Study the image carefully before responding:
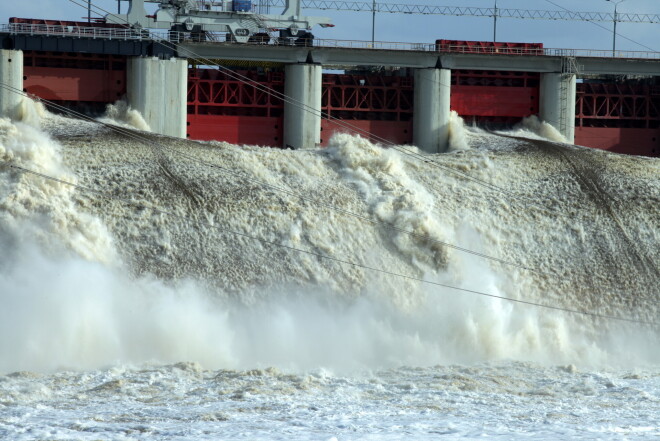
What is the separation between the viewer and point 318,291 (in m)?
40.7

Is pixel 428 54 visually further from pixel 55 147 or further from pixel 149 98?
pixel 55 147

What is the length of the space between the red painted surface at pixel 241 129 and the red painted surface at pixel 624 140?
19359 millimetres

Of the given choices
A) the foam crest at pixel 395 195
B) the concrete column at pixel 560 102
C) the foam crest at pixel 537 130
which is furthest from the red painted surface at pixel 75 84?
the concrete column at pixel 560 102

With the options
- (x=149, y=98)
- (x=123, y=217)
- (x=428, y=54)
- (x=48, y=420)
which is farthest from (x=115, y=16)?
(x=48, y=420)

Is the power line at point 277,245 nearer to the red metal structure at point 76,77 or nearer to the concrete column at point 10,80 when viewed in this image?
the concrete column at point 10,80

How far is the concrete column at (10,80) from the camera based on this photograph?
54281mm

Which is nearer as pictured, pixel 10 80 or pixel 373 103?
pixel 10 80

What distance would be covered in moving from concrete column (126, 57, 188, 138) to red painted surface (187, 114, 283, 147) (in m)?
2.35

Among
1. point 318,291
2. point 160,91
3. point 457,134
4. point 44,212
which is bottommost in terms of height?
point 318,291

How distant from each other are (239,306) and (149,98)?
22.3 meters

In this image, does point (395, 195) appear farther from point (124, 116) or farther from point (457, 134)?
point (124, 116)

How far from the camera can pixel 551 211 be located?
47.6 meters

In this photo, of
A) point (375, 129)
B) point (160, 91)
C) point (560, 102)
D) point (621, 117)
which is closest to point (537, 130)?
point (560, 102)

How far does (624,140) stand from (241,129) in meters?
24.1
